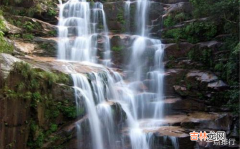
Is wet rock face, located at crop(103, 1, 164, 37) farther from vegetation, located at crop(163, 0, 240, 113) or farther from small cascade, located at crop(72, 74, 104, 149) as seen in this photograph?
small cascade, located at crop(72, 74, 104, 149)

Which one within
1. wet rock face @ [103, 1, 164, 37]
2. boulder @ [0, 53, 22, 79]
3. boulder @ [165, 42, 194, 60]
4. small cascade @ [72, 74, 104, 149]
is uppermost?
wet rock face @ [103, 1, 164, 37]

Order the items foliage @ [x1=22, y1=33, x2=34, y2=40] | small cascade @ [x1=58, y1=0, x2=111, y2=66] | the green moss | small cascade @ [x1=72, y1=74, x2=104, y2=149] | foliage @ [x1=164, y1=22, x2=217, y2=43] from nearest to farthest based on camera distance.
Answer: small cascade @ [x1=72, y1=74, x2=104, y2=149] < foliage @ [x1=164, y1=22, x2=217, y2=43] < foliage @ [x1=22, y1=33, x2=34, y2=40] < small cascade @ [x1=58, y1=0, x2=111, y2=66] < the green moss

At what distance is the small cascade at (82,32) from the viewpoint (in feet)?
41.1

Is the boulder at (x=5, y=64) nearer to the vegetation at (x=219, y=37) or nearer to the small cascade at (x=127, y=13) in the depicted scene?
the vegetation at (x=219, y=37)

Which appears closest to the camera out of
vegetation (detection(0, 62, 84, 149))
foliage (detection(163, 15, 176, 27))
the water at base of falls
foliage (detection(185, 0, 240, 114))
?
vegetation (detection(0, 62, 84, 149))

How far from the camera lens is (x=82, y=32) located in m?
14.1

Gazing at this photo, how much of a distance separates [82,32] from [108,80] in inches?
209

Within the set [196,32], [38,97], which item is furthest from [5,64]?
[196,32]

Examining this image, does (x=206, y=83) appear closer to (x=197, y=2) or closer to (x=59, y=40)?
(x=197, y=2)

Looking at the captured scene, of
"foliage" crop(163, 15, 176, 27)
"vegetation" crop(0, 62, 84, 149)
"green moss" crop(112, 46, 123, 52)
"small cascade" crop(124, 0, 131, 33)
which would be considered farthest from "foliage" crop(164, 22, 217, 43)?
"vegetation" crop(0, 62, 84, 149)

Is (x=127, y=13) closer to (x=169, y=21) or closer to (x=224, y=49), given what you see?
(x=169, y=21)

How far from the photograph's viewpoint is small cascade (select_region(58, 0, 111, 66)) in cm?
1253

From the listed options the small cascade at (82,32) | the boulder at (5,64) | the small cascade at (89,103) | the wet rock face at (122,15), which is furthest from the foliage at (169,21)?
the boulder at (5,64)

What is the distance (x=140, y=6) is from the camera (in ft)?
52.0
